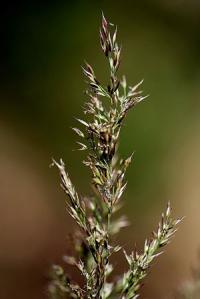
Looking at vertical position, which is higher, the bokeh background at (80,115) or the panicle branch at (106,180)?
the bokeh background at (80,115)

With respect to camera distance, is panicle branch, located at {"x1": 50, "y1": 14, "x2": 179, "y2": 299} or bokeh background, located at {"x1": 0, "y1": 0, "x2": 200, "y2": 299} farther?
bokeh background, located at {"x1": 0, "y1": 0, "x2": 200, "y2": 299}

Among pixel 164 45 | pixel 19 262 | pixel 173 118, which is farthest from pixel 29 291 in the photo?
pixel 164 45

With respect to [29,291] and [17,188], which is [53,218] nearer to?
[17,188]

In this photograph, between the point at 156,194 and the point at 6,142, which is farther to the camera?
the point at 6,142

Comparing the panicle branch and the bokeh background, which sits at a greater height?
the bokeh background

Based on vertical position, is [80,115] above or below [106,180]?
above

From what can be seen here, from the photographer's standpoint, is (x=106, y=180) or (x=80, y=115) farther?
(x=80, y=115)

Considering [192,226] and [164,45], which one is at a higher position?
[164,45]

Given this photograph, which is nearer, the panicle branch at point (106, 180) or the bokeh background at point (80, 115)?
the panicle branch at point (106, 180)
